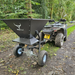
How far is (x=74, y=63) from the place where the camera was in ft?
7.80

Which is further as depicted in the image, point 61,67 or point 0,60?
point 0,60

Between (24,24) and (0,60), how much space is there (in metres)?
1.86

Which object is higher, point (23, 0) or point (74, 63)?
point (23, 0)

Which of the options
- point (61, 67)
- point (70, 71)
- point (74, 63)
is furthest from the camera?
point (74, 63)

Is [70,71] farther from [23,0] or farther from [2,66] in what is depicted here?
[23,0]

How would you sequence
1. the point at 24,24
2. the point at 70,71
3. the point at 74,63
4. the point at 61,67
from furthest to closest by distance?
the point at 74,63 → the point at 61,67 → the point at 70,71 → the point at 24,24

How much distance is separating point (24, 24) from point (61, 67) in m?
1.83

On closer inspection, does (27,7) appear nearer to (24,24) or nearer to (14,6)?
(14,6)

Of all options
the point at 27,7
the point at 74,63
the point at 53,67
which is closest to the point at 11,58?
the point at 53,67

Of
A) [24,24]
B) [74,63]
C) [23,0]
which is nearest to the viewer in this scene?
[24,24]

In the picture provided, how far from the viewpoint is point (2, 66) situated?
2.31 meters

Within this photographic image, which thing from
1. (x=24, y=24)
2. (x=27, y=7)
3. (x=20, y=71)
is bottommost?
(x=20, y=71)

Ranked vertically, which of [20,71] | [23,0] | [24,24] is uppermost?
[23,0]

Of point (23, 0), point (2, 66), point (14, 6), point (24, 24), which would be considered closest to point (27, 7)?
point (23, 0)
